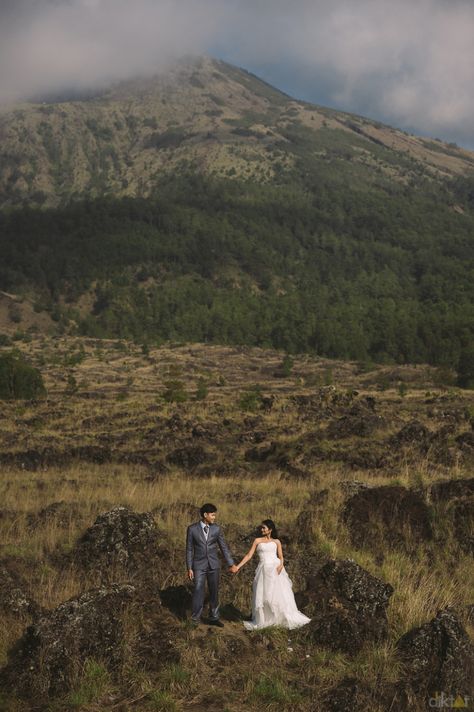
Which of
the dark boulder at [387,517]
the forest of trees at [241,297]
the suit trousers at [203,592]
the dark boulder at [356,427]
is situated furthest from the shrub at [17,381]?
the forest of trees at [241,297]

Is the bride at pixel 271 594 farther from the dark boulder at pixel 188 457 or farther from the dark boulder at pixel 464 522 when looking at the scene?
the dark boulder at pixel 188 457

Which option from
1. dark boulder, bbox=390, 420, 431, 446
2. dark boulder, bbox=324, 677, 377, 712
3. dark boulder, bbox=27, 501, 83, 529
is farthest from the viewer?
dark boulder, bbox=390, 420, 431, 446

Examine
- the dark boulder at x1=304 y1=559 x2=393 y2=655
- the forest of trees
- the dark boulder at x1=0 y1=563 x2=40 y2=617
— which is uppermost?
the forest of trees

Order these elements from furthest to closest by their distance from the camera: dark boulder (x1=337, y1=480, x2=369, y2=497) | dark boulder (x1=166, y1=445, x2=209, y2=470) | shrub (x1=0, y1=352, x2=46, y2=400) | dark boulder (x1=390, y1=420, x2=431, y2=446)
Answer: shrub (x1=0, y1=352, x2=46, y2=400) → dark boulder (x1=166, y1=445, x2=209, y2=470) → dark boulder (x1=390, y1=420, x2=431, y2=446) → dark boulder (x1=337, y1=480, x2=369, y2=497)

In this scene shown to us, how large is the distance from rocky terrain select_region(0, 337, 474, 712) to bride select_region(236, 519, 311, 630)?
20 centimetres

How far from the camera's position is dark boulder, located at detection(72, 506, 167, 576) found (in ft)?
27.4

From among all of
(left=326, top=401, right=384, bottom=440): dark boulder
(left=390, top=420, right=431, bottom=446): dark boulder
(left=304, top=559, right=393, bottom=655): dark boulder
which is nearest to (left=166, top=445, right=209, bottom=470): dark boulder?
→ (left=326, top=401, right=384, bottom=440): dark boulder

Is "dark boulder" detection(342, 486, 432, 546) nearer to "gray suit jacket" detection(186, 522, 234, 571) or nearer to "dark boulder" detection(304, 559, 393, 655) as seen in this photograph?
"dark boulder" detection(304, 559, 393, 655)

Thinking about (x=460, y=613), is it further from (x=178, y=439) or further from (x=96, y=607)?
(x=178, y=439)

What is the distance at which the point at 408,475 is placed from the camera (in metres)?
15.0

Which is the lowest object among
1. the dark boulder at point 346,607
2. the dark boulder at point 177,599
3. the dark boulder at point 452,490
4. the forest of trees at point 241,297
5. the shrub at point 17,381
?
the dark boulder at point 177,599

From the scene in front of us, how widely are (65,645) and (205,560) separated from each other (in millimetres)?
2052

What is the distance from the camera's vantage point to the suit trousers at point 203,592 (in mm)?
6785

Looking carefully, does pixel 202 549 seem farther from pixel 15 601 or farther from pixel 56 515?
pixel 56 515
